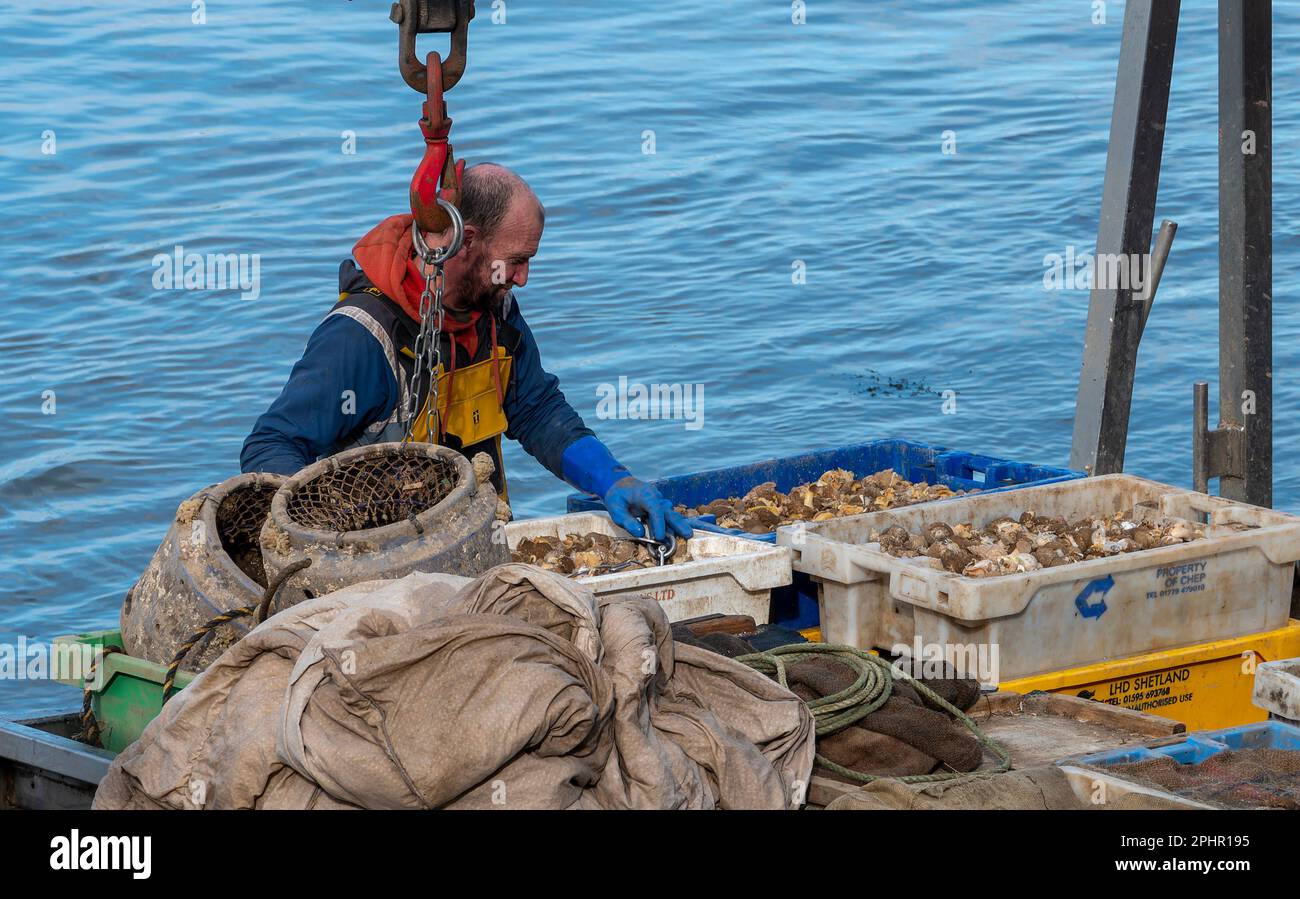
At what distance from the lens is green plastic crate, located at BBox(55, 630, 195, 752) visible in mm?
3594

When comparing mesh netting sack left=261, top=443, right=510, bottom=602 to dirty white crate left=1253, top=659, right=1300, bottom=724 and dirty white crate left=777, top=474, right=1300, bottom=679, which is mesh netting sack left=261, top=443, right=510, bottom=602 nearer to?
dirty white crate left=777, top=474, right=1300, bottom=679

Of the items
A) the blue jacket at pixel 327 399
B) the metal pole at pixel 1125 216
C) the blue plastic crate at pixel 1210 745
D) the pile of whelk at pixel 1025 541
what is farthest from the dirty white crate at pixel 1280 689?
the blue jacket at pixel 327 399

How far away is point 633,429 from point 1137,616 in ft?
19.4

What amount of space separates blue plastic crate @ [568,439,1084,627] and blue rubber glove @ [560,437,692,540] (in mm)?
123

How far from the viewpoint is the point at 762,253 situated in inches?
489

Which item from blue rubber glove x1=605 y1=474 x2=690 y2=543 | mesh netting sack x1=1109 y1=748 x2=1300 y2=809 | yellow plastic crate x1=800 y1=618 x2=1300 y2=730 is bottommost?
yellow plastic crate x1=800 y1=618 x2=1300 y2=730

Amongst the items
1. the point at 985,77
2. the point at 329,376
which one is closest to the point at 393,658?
the point at 329,376

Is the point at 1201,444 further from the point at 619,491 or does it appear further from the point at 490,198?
the point at 490,198

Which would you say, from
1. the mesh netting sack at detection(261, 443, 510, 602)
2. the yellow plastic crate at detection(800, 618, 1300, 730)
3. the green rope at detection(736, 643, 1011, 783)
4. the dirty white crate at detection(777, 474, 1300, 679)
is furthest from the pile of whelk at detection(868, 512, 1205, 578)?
the mesh netting sack at detection(261, 443, 510, 602)

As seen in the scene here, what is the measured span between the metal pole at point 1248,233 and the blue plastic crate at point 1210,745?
79.2 inches

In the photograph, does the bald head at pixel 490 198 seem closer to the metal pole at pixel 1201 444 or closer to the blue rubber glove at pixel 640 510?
the blue rubber glove at pixel 640 510

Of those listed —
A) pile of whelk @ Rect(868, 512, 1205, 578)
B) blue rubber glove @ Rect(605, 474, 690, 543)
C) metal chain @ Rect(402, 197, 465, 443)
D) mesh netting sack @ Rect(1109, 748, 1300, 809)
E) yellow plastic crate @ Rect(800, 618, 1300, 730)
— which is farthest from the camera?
blue rubber glove @ Rect(605, 474, 690, 543)

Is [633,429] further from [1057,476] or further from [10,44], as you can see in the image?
[10,44]

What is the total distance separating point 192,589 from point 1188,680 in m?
2.54
